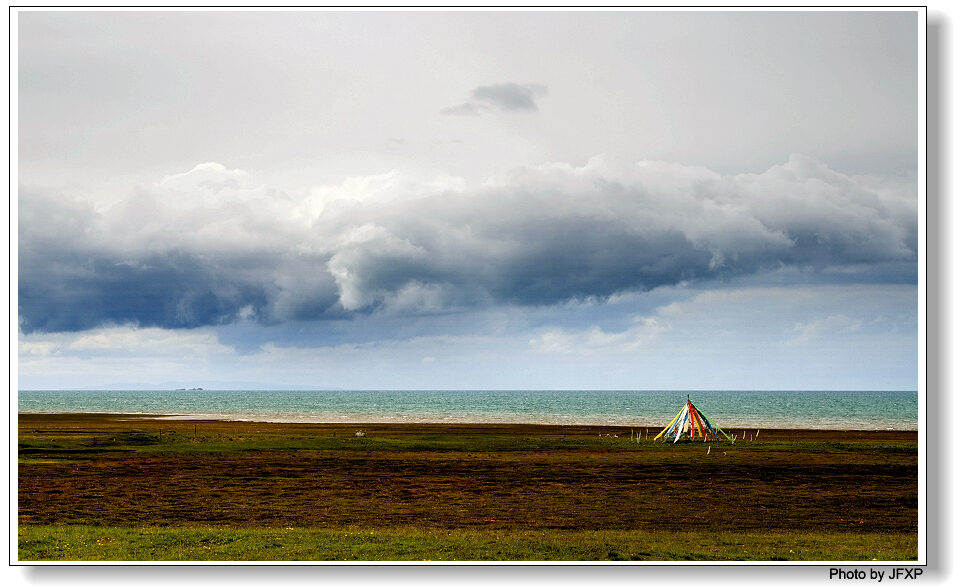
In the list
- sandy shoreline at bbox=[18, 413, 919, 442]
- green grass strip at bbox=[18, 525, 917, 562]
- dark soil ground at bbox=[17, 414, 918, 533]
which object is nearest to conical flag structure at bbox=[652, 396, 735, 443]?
dark soil ground at bbox=[17, 414, 918, 533]

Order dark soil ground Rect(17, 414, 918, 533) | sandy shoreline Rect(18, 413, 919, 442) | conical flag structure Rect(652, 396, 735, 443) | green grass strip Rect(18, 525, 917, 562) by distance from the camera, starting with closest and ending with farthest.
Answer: green grass strip Rect(18, 525, 917, 562), dark soil ground Rect(17, 414, 918, 533), conical flag structure Rect(652, 396, 735, 443), sandy shoreline Rect(18, 413, 919, 442)

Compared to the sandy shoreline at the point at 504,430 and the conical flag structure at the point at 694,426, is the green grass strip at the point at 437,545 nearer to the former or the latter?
the conical flag structure at the point at 694,426

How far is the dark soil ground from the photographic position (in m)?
13.2

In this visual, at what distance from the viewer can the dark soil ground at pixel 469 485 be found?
518 inches

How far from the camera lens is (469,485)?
17.9m

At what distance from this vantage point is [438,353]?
82.4ft

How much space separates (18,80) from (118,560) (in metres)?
6.10

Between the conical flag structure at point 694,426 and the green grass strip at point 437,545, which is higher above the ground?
the green grass strip at point 437,545

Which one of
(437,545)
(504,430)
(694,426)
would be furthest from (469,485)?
(504,430)

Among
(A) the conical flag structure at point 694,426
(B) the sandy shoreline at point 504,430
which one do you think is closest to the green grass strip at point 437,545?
(A) the conical flag structure at point 694,426

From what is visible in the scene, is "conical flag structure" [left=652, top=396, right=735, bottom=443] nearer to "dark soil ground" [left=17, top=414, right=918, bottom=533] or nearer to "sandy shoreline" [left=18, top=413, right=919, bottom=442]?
"dark soil ground" [left=17, top=414, right=918, bottom=533]

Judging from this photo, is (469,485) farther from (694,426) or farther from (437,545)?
(694,426)
